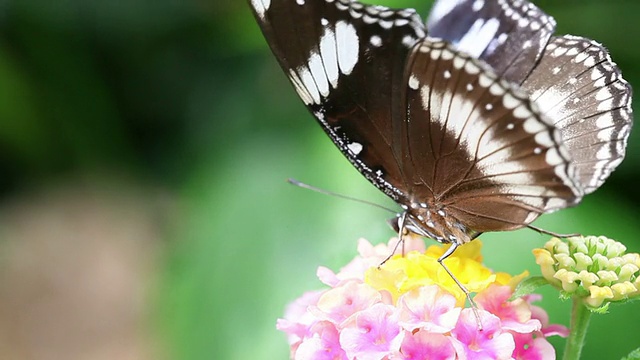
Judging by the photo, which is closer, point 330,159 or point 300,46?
point 300,46

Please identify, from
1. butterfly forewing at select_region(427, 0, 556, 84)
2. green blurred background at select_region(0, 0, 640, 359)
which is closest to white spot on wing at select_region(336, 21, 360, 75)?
butterfly forewing at select_region(427, 0, 556, 84)

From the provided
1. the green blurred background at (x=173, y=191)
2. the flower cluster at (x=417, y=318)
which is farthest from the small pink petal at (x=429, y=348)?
the green blurred background at (x=173, y=191)

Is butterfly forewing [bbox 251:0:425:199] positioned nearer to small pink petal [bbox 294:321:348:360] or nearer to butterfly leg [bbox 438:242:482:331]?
butterfly leg [bbox 438:242:482:331]

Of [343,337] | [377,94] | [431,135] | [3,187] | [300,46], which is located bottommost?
[343,337]

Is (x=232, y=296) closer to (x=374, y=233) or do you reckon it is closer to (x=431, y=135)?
(x=374, y=233)

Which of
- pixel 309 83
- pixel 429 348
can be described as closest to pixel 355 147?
pixel 309 83

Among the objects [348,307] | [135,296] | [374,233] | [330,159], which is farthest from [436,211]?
[135,296]

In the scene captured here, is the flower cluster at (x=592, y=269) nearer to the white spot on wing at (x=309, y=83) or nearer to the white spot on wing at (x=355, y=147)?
the white spot on wing at (x=355, y=147)
